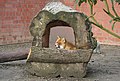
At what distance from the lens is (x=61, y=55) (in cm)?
509

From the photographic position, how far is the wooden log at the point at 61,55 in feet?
16.7

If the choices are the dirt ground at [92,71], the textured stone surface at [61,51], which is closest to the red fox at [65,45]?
the textured stone surface at [61,51]

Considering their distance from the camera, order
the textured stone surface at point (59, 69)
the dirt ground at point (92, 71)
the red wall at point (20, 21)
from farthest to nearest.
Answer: the red wall at point (20, 21) < the dirt ground at point (92, 71) < the textured stone surface at point (59, 69)

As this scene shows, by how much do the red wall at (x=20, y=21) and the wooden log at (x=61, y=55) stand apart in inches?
209

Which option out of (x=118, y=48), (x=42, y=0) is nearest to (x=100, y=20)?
(x=118, y=48)

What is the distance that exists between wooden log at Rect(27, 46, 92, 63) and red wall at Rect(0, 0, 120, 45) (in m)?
5.32

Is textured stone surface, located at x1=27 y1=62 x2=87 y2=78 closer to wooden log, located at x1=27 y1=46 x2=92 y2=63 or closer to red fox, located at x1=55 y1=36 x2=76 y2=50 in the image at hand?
wooden log, located at x1=27 y1=46 x2=92 y2=63

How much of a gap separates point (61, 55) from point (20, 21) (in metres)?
6.01

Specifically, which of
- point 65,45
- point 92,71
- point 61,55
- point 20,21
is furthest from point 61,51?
point 20,21

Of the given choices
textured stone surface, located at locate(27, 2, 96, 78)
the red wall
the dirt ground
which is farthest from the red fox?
the red wall

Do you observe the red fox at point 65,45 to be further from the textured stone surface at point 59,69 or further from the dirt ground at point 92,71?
the dirt ground at point 92,71

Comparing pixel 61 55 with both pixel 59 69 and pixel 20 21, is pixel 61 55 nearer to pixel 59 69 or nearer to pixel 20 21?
pixel 59 69

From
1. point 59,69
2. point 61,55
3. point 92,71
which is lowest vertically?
point 92,71

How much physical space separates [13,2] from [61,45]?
15.9 feet
